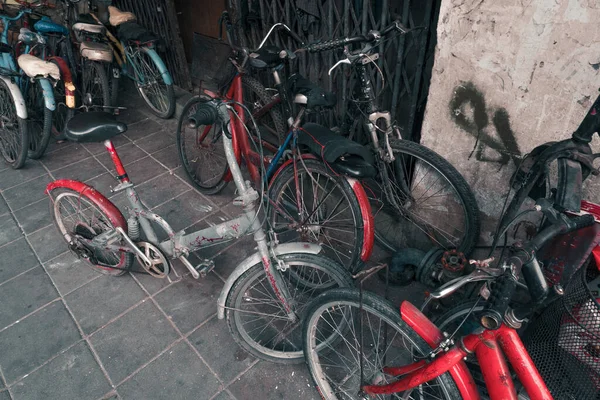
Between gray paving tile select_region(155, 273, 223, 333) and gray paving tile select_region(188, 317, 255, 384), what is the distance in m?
0.11

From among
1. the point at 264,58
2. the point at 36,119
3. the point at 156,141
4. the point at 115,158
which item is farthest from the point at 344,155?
the point at 36,119

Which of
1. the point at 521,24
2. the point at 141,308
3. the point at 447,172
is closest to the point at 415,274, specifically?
the point at 447,172

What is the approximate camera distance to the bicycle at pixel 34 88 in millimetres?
4387

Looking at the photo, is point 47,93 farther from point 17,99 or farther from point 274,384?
point 274,384

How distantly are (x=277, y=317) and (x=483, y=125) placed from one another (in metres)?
2.06

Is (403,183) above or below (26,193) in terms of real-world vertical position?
above

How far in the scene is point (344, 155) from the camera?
2678 mm

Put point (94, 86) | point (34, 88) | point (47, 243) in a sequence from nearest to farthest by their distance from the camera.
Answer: point (47, 243), point (34, 88), point (94, 86)

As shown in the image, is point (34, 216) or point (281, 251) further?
point (34, 216)

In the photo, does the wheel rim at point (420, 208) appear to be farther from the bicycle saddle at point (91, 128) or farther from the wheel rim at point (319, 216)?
the bicycle saddle at point (91, 128)

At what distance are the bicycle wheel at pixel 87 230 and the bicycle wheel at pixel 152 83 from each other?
8.54 ft

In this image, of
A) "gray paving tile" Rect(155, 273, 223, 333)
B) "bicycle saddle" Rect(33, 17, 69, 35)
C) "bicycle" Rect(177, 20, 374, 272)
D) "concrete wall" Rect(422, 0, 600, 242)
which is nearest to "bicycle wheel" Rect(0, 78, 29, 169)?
"bicycle saddle" Rect(33, 17, 69, 35)

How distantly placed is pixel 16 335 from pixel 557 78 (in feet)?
14.0

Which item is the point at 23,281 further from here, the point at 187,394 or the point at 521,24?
the point at 521,24
